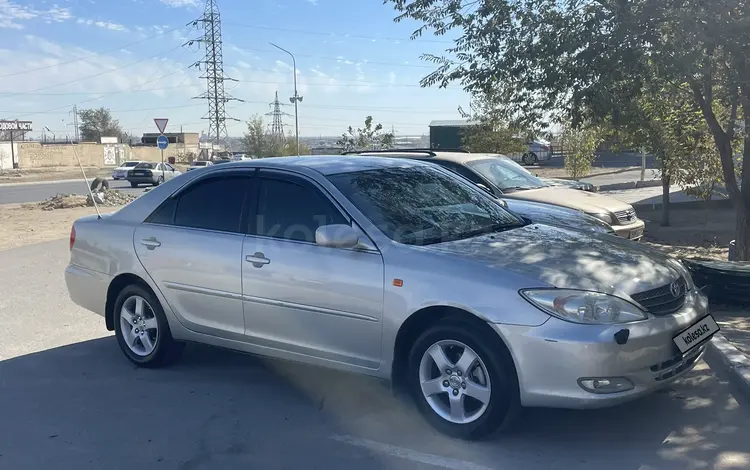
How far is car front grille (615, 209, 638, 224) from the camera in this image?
10062mm

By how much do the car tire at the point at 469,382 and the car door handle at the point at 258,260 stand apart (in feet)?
4.24

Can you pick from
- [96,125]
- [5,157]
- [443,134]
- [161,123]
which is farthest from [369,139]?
[96,125]

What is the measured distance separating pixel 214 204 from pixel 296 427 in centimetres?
188

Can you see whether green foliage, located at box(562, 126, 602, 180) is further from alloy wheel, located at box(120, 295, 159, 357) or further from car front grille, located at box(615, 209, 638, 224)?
alloy wheel, located at box(120, 295, 159, 357)

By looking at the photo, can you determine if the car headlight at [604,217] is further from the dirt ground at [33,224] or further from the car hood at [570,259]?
the dirt ground at [33,224]

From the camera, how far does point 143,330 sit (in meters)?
5.88

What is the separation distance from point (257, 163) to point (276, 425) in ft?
6.56

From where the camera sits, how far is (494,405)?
13.4 feet

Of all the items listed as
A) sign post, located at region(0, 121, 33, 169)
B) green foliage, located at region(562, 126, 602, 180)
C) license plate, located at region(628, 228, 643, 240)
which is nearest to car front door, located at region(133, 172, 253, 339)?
license plate, located at region(628, 228, 643, 240)

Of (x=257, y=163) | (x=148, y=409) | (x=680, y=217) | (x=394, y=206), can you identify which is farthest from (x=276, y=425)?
(x=680, y=217)

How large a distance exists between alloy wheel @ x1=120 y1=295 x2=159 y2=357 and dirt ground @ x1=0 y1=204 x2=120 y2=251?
872 centimetres

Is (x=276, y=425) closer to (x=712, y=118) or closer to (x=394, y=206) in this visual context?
(x=394, y=206)

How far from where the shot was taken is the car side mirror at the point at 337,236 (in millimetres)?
4512

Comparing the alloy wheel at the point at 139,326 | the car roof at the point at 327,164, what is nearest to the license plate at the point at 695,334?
the car roof at the point at 327,164
